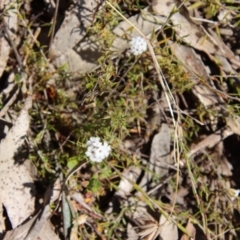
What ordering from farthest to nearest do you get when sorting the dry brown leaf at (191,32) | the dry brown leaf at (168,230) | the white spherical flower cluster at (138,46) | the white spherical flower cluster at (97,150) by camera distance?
the dry brown leaf at (191,32), the dry brown leaf at (168,230), the white spherical flower cluster at (138,46), the white spherical flower cluster at (97,150)

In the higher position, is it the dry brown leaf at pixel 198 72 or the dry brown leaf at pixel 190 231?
the dry brown leaf at pixel 198 72

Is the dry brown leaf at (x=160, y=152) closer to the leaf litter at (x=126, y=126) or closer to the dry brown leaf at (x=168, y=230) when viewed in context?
the leaf litter at (x=126, y=126)

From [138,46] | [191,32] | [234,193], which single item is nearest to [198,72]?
[191,32]

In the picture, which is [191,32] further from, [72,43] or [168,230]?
[168,230]

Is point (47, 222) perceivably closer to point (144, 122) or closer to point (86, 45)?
point (144, 122)

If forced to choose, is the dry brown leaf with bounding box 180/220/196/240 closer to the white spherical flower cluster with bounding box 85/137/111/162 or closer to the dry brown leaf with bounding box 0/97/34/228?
the white spherical flower cluster with bounding box 85/137/111/162

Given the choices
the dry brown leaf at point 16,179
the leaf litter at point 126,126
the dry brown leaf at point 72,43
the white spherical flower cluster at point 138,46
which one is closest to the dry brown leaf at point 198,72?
the leaf litter at point 126,126

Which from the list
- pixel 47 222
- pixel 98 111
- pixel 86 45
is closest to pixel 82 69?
pixel 86 45
